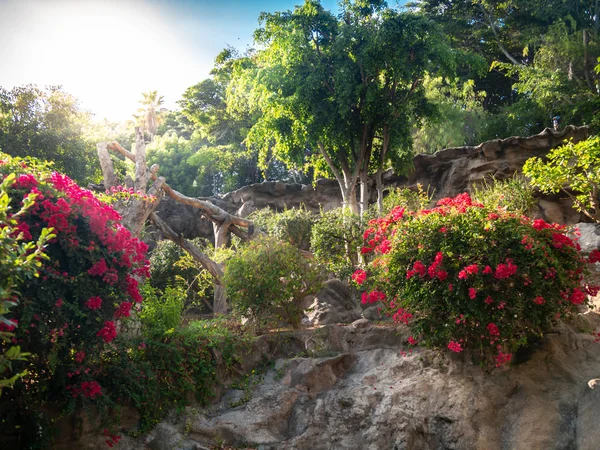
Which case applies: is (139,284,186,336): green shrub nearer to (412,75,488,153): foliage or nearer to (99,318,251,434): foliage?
(99,318,251,434): foliage

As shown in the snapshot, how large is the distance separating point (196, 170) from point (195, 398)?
22.9m

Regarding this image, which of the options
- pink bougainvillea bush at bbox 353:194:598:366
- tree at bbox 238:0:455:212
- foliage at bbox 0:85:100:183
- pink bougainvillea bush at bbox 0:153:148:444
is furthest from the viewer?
foliage at bbox 0:85:100:183

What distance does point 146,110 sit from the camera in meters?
13.4

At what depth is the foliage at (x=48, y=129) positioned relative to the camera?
15.6 metres

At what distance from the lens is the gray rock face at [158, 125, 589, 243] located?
1725 centimetres

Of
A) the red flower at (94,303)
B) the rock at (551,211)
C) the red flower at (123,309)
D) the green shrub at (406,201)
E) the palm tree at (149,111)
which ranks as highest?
the palm tree at (149,111)

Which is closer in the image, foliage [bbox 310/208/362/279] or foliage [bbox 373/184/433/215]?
foliage [bbox 310/208/362/279]

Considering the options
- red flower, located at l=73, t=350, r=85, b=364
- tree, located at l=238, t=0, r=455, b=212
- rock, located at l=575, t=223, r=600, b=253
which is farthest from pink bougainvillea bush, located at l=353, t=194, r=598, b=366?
tree, located at l=238, t=0, r=455, b=212

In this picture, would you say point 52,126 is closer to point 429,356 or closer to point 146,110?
point 146,110

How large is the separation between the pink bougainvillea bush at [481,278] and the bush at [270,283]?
8.06 ft

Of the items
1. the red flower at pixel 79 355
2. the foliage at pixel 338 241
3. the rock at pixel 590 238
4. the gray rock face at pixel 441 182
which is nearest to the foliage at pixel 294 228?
the gray rock face at pixel 441 182

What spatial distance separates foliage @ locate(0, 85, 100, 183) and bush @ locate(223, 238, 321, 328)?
968 cm

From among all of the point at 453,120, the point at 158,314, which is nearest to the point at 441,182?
the point at 453,120

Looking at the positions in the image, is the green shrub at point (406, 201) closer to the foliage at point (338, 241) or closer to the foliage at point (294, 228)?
the foliage at point (338, 241)
